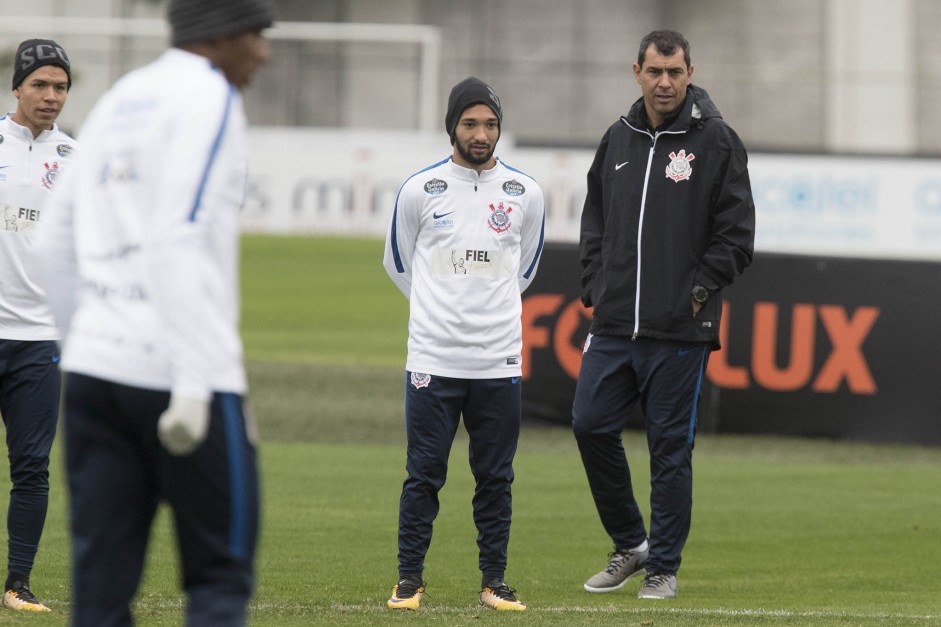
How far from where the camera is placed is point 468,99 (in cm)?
625

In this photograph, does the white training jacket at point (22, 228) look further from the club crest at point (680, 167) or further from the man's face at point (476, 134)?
the club crest at point (680, 167)

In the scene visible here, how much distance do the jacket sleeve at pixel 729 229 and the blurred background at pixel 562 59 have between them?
30.6 meters

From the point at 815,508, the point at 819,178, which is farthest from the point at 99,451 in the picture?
the point at 819,178

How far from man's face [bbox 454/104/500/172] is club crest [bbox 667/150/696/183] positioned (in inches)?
30.8

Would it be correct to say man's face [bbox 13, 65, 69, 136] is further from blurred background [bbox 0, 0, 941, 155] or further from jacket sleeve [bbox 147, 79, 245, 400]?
blurred background [bbox 0, 0, 941, 155]

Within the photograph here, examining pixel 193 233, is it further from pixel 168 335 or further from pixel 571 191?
pixel 571 191

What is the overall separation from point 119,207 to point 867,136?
35.4 meters

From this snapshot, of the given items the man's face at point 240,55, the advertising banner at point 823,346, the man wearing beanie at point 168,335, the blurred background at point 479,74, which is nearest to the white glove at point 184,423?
the man wearing beanie at point 168,335

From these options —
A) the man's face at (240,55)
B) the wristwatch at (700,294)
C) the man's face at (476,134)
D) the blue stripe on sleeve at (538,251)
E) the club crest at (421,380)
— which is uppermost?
the man's face at (476,134)

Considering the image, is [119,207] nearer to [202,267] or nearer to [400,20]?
[202,267]

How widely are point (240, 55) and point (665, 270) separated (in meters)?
3.33

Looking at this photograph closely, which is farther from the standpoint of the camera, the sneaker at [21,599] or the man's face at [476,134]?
the man's face at [476,134]

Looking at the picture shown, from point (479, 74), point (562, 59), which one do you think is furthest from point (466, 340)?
point (562, 59)

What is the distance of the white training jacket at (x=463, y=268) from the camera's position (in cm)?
629
